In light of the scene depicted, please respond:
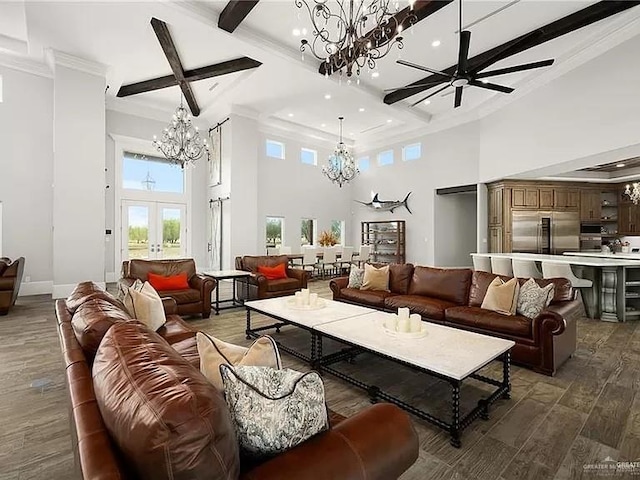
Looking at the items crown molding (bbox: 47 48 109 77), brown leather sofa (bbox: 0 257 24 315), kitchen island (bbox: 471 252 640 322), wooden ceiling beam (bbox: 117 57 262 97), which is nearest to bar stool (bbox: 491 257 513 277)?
kitchen island (bbox: 471 252 640 322)

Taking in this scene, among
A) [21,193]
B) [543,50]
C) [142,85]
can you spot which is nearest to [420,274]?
[543,50]

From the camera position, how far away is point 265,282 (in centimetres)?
582

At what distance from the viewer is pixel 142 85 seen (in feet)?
25.7

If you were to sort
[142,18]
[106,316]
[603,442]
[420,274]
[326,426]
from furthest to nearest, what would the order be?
[142,18] < [420,274] < [603,442] < [106,316] < [326,426]

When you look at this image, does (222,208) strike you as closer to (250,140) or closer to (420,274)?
(250,140)

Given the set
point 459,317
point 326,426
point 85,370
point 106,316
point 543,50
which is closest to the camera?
point 326,426

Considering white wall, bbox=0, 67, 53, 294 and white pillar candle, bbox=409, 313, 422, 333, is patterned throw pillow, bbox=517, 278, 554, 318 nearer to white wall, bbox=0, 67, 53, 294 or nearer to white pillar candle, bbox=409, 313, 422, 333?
white pillar candle, bbox=409, 313, 422, 333

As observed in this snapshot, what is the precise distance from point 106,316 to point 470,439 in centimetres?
243

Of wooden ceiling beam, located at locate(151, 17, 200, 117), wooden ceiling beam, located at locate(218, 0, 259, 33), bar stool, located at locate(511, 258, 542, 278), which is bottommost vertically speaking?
bar stool, located at locate(511, 258, 542, 278)

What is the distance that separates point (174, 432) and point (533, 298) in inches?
146

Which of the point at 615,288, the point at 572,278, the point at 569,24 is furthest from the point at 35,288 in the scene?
the point at 569,24

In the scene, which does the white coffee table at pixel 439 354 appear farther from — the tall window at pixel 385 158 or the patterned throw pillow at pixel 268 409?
the tall window at pixel 385 158

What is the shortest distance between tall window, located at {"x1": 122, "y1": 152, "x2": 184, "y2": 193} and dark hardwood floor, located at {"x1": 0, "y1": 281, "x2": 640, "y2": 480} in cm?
594

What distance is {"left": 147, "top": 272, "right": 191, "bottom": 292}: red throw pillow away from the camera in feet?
16.9
